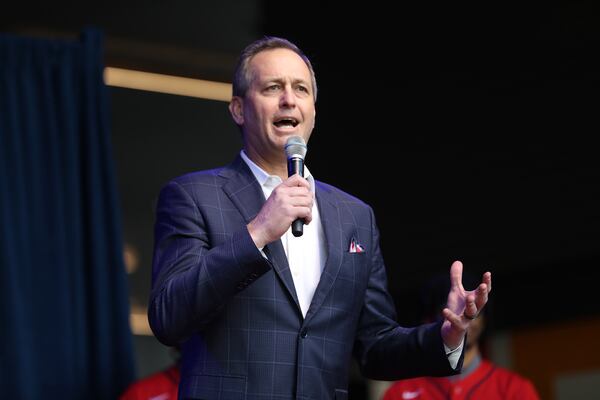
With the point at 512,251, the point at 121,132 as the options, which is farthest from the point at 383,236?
the point at 121,132

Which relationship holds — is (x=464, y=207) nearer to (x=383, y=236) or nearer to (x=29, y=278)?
(x=383, y=236)

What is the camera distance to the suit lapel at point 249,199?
1893 millimetres

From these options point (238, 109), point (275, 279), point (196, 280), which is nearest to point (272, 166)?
point (238, 109)

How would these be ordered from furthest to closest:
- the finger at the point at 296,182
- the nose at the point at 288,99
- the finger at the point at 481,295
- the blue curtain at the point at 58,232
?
1. the blue curtain at the point at 58,232
2. the nose at the point at 288,99
3. the finger at the point at 481,295
4. the finger at the point at 296,182

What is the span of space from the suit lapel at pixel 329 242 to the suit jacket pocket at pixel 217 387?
179mm

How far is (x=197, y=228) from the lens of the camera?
1.92 meters

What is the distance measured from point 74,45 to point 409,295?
3321mm

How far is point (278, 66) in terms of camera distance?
6.75 feet

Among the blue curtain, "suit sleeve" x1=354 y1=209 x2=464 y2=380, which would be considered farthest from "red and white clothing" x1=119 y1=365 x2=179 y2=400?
"suit sleeve" x1=354 y1=209 x2=464 y2=380

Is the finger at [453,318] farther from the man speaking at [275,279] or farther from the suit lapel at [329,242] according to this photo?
the suit lapel at [329,242]

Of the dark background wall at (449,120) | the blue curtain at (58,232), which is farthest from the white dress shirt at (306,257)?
the dark background wall at (449,120)

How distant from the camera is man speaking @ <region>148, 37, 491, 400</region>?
69.9 inches

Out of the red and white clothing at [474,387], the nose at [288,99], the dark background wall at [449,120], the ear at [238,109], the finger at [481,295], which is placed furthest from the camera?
the dark background wall at [449,120]

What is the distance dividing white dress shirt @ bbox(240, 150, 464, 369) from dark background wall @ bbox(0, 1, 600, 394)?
2834mm
